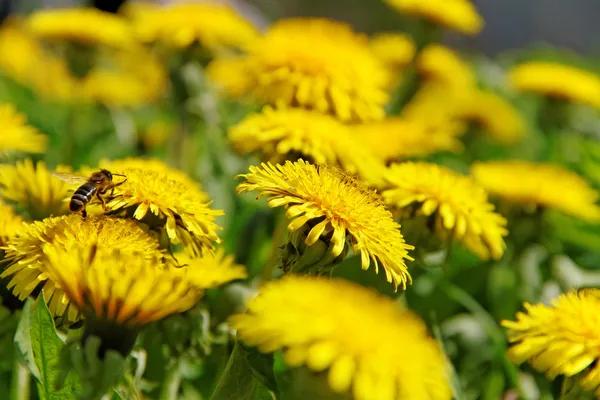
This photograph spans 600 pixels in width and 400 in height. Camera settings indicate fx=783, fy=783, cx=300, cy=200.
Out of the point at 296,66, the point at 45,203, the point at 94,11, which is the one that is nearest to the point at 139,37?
the point at 94,11

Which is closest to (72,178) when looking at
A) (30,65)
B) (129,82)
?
(129,82)

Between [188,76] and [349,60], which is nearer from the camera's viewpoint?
[349,60]

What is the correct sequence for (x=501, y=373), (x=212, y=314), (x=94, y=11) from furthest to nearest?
(x=94, y=11)
(x=501, y=373)
(x=212, y=314)

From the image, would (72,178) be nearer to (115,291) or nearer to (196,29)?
(115,291)

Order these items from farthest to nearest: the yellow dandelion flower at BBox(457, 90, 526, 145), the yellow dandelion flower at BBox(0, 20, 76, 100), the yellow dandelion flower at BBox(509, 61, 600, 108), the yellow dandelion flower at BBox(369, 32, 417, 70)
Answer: the yellow dandelion flower at BBox(0, 20, 76, 100), the yellow dandelion flower at BBox(369, 32, 417, 70), the yellow dandelion flower at BBox(457, 90, 526, 145), the yellow dandelion flower at BBox(509, 61, 600, 108)

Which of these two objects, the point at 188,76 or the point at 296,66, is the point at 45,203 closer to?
the point at 296,66

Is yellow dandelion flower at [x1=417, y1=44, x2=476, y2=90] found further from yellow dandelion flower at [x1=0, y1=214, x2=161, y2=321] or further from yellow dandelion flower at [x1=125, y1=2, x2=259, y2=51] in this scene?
yellow dandelion flower at [x1=0, y1=214, x2=161, y2=321]

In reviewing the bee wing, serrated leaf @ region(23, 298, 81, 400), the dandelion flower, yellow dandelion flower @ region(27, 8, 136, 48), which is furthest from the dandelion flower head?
yellow dandelion flower @ region(27, 8, 136, 48)

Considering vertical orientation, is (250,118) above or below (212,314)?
above
